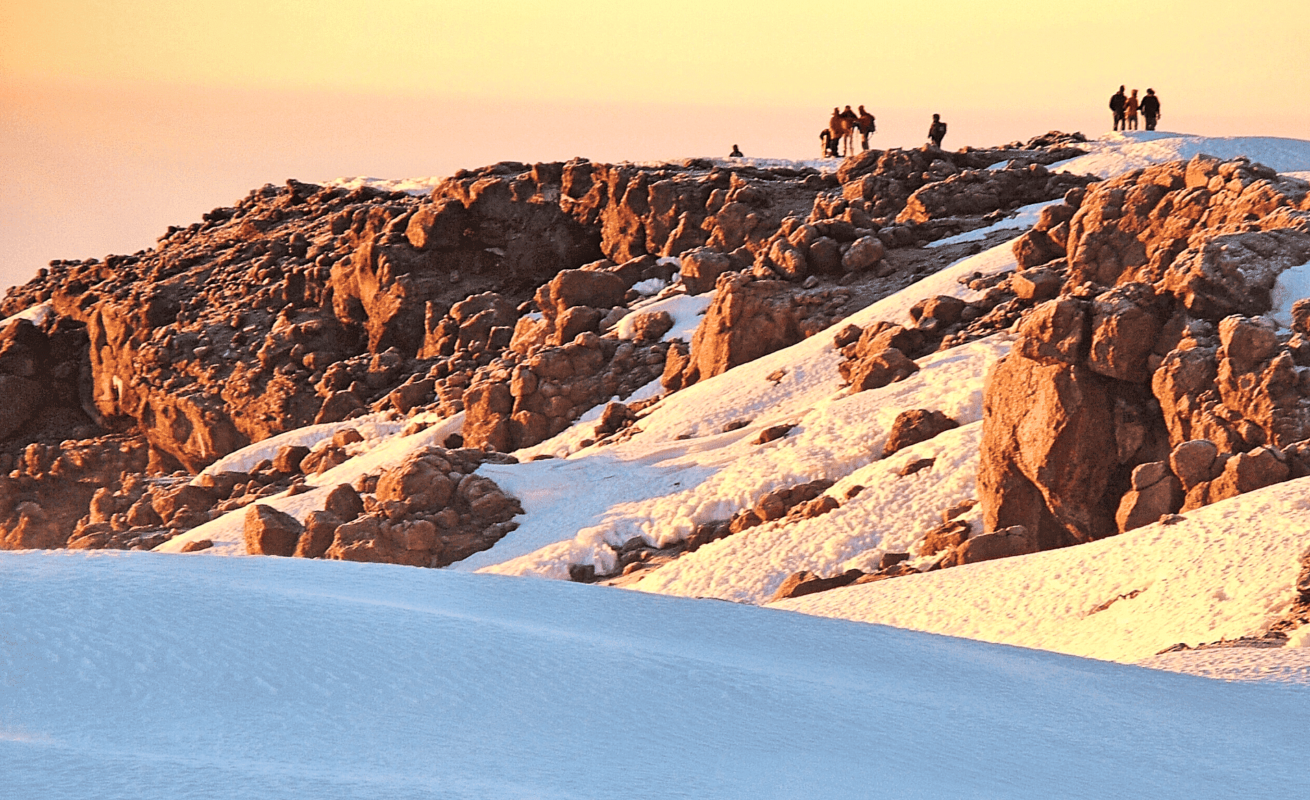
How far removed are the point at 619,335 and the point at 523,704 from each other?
2285 cm

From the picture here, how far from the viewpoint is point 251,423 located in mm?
38094

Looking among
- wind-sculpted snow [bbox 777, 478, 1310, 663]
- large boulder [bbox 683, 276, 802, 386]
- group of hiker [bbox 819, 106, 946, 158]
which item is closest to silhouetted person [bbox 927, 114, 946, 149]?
group of hiker [bbox 819, 106, 946, 158]

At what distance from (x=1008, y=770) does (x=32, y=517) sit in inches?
1475

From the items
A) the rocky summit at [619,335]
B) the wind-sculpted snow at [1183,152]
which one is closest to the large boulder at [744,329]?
the rocky summit at [619,335]

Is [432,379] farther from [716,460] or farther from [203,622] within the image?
[203,622]

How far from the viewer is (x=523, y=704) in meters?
5.56

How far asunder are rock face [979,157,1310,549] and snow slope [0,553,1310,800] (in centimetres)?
579

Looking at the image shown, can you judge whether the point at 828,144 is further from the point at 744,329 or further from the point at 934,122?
the point at 744,329

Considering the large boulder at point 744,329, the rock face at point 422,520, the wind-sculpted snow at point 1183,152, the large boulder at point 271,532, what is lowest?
the large boulder at point 271,532

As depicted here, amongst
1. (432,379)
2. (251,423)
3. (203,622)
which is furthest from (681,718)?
(251,423)

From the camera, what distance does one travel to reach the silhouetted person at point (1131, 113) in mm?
35188

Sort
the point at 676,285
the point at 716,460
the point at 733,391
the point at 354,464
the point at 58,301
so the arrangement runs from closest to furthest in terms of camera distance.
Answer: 1. the point at 716,460
2. the point at 733,391
3. the point at 354,464
4. the point at 676,285
5. the point at 58,301

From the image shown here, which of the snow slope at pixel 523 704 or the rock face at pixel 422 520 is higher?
the snow slope at pixel 523 704

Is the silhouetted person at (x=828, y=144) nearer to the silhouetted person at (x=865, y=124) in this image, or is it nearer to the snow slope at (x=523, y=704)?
the silhouetted person at (x=865, y=124)
